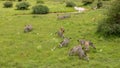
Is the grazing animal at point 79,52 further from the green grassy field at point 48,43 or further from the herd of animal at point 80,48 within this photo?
the green grassy field at point 48,43

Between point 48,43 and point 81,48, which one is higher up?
point 81,48

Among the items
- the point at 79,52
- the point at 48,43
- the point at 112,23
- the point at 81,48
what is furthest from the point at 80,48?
the point at 112,23

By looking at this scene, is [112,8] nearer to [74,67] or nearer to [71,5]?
[74,67]

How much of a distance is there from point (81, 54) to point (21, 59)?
12.5ft

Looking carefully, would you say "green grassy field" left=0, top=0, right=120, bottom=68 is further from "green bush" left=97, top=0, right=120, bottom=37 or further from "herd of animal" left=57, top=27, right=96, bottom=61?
"green bush" left=97, top=0, right=120, bottom=37

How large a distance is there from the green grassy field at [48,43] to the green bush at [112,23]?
661mm

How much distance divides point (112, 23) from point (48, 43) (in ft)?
18.5

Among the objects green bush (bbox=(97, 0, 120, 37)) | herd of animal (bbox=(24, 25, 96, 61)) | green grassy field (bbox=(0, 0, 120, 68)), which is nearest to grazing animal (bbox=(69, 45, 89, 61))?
herd of animal (bbox=(24, 25, 96, 61))

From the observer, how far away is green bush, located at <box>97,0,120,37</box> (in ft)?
84.2

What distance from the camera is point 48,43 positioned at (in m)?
25.0

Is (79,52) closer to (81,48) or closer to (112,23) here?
(81,48)

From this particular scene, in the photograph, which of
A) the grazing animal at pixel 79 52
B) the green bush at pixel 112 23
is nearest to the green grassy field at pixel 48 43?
the grazing animal at pixel 79 52

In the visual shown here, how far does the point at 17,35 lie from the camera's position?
93.4 feet

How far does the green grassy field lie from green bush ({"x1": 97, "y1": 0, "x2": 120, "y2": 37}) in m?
0.66
